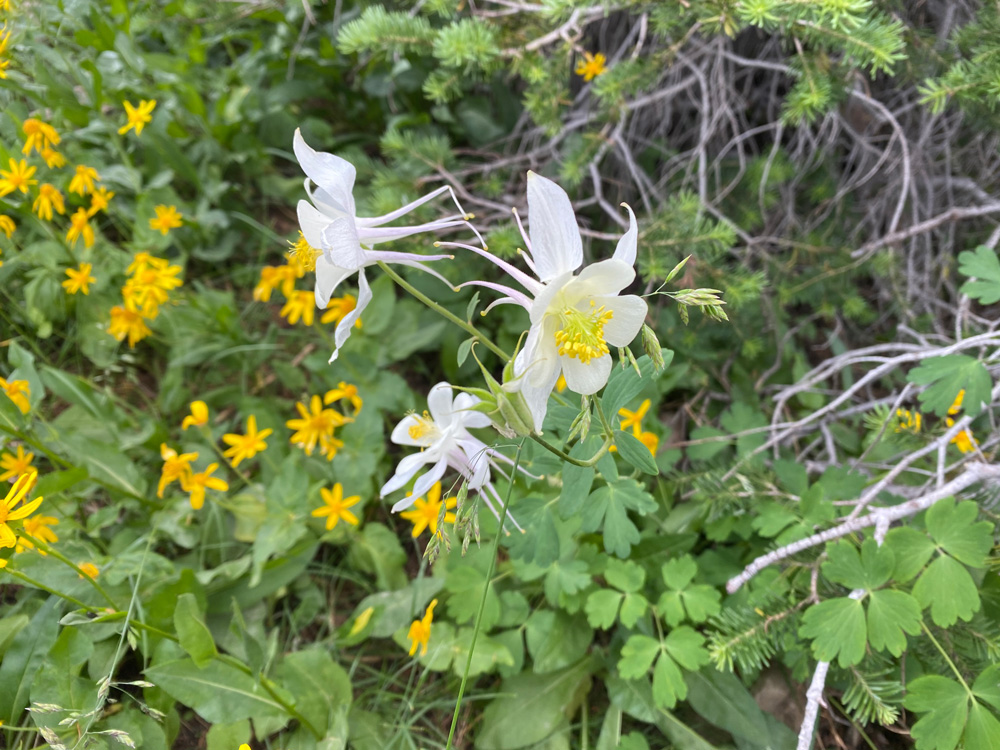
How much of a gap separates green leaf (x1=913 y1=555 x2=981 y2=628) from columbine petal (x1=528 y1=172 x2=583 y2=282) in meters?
1.11

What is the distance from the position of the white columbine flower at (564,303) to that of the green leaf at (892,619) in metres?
0.90

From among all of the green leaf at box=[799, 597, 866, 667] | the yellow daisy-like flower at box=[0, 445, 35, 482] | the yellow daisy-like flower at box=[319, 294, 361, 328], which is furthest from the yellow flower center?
the yellow daisy-like flower at box=[0, 445, 35, 482]

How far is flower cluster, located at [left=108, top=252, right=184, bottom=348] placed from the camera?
7.02 feet

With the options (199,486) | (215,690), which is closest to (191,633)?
(215,690)

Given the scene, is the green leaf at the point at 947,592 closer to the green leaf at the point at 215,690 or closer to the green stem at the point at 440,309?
the green stem at the point at 440,309

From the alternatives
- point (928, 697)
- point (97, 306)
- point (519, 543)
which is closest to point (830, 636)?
point (928, 697)

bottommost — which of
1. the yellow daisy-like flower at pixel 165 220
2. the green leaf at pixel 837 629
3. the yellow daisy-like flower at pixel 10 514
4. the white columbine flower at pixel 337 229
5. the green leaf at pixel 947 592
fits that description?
the green leaf at pixel 837 629

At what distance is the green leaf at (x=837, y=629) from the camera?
137cm

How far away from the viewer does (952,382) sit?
5.13ft

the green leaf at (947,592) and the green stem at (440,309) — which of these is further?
the green leaf at (947,592)

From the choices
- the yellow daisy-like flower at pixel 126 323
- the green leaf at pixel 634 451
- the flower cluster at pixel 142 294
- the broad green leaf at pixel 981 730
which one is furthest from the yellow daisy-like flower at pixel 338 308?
the broad green leaf at pixel 981 730

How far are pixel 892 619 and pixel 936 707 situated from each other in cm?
20

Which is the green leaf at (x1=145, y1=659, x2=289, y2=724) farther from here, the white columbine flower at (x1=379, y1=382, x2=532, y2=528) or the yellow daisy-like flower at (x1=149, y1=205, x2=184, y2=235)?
the yellow daisy-like flower at (x1=149, y1=205, x2=184, y2=235)

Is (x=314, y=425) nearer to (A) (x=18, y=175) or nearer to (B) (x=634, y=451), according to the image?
(B) (x=634, y=451)
